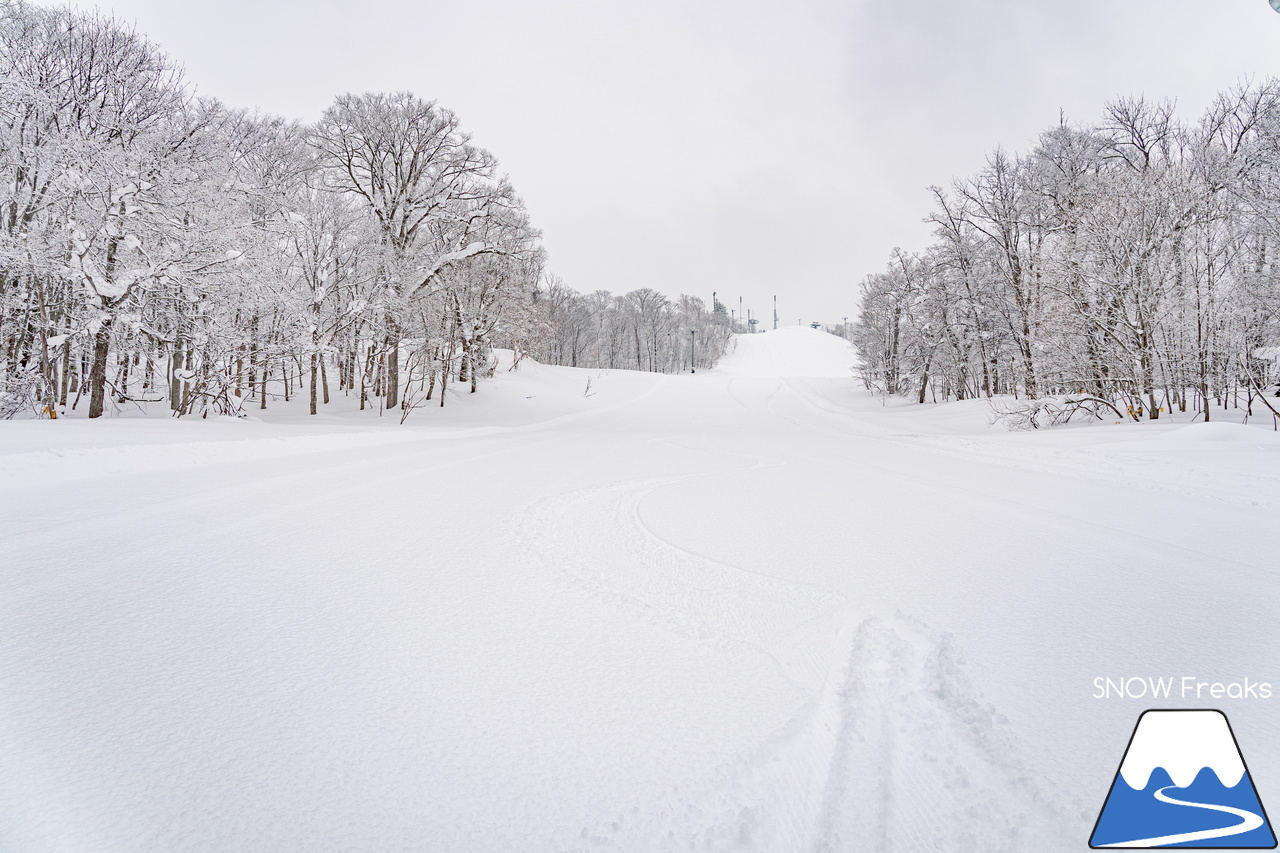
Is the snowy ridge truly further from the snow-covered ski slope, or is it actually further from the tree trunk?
the tree trunk

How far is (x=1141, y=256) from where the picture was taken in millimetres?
11672

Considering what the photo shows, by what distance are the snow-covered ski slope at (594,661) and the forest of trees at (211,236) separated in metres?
8.90

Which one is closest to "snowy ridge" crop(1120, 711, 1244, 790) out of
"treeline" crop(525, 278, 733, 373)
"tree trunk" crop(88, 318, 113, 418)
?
"tree trunk" crop(88, 318, 113, 418)

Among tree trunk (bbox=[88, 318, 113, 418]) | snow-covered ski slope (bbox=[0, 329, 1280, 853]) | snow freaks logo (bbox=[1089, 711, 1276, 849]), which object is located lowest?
snow freaks logo (bbox=[1089, 711, 1276, 849])

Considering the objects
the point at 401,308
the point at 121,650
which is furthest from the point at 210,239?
the point at 121,650

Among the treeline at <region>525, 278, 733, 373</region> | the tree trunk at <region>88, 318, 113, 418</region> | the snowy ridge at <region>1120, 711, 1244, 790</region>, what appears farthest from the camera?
the treeline at <region>525, 278, 733, 373</region>

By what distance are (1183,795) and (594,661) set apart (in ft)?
5.74

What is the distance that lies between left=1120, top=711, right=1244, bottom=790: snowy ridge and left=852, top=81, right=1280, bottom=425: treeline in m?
13.7

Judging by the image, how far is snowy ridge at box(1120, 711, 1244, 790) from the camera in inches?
56.1

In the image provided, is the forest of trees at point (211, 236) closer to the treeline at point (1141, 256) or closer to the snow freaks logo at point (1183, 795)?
the snow freaks logo at point (1183, 795)

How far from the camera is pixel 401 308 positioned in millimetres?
17234

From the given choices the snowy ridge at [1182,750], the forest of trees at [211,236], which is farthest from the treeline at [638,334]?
the snowy ridge at [1182,750]

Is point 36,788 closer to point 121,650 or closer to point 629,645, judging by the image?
point 121,650

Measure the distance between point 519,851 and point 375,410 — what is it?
20.9m
